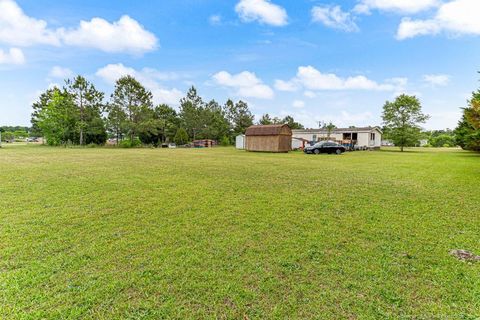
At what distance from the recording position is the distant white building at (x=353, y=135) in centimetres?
3094

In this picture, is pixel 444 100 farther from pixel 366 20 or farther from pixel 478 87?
pixel 366 20

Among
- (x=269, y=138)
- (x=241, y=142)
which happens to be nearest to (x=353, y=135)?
(x=269, y=138)

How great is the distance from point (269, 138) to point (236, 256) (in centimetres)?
2123

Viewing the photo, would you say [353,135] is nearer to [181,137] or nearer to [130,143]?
[181,137]

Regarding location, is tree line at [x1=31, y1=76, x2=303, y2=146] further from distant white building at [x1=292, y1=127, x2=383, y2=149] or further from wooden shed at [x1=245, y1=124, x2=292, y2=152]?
distant white building at [x1=292, y1=127, x2=383, y2=149]

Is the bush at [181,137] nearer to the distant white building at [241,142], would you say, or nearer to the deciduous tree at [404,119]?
the distant white building at [241,142]

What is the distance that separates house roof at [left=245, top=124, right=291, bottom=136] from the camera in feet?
74.7

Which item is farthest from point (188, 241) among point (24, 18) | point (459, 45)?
point (459, 45)

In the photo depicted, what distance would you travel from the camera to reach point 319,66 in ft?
72.6

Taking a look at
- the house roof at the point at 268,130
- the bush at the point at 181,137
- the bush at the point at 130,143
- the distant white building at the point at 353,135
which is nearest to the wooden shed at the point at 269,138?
the house roof at the point at 268,130

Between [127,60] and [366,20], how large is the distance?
22.4 meters

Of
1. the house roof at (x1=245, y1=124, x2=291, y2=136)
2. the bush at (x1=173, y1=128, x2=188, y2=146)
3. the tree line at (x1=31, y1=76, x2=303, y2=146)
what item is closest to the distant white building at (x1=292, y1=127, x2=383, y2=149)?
the house roof at (x1=245, y1=124, x2=291, y2=136)

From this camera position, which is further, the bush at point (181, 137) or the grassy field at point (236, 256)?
the bush at point (181, 137)

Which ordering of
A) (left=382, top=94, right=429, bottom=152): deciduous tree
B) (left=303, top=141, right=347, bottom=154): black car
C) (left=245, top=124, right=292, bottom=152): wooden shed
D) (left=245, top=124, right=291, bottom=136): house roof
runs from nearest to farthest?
1. (left=303, top=141, right=347, bottom=154): black car
2. (left=245, top=124, right=291, bottom=136): house roof
3. (left=245, top=124, right=292, bottom=152): wooden shed
4. (left=382, top=94, right=429, bottom=152): deciduous tree
